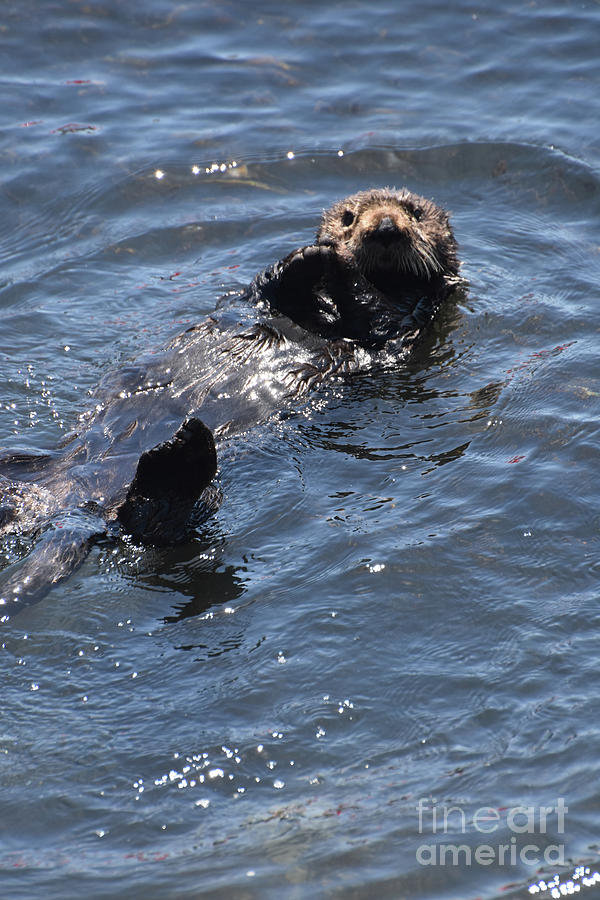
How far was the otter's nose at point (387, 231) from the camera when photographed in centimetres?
550

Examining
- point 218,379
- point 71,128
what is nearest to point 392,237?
point 218,379

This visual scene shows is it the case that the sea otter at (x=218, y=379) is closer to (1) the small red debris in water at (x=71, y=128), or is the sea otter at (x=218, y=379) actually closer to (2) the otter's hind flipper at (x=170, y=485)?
(2) the otter's hind flipper at (x=170, y=485)

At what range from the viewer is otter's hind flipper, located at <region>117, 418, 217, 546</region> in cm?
385

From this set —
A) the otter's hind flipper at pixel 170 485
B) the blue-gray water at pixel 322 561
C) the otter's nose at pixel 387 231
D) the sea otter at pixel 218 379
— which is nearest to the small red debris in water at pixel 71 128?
the blue-gray water at pixel 322 561

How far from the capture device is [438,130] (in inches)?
328

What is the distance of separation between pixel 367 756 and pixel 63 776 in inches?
37.2

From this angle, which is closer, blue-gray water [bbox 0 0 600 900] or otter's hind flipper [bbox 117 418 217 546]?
blue-gray water [bbox 0 0 600 900]

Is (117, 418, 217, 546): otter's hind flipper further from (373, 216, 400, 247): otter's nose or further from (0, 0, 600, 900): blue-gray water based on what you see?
(373, 216, 400, 247): otter's nose

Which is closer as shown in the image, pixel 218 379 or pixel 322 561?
pixel 322 561

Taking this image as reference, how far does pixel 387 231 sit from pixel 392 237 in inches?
1.8

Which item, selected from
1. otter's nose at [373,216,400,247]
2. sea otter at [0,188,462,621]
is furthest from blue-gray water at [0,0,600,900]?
otter's nose at [373,216,400,247]

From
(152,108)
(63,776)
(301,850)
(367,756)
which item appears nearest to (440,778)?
(367,756)

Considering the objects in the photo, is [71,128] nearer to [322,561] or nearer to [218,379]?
[218,379]

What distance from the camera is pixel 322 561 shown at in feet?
13.2
